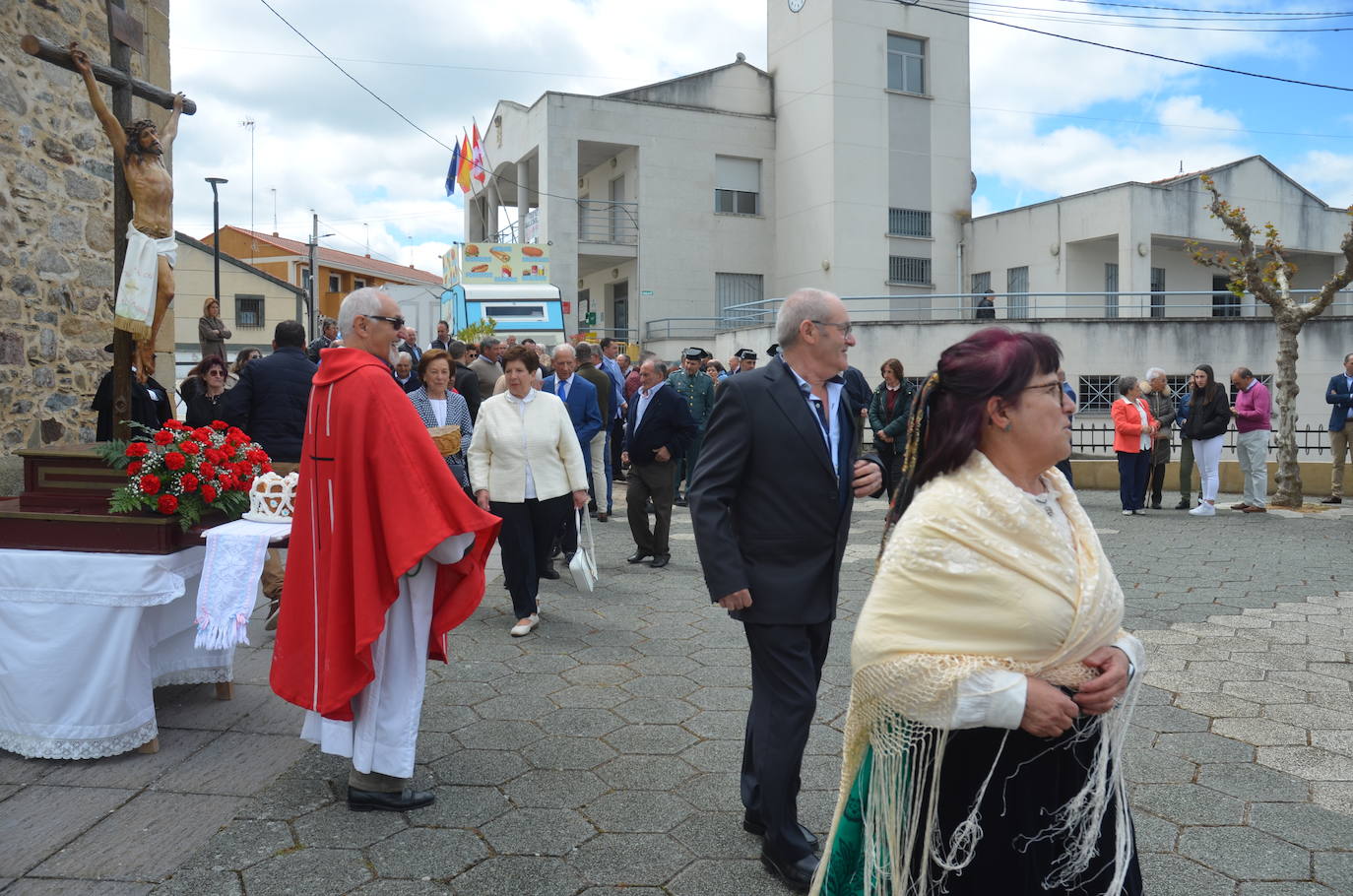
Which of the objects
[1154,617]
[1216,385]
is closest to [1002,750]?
[1154,617]

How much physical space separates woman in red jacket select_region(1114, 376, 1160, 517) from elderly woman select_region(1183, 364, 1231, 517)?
1.67 ft

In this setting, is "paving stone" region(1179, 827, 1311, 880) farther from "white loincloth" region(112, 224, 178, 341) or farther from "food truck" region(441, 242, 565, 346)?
"food truck" region(441, 242, 565, 346)

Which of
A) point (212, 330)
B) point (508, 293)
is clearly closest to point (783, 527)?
point (212, 330)

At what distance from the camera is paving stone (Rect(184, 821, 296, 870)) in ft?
11.5

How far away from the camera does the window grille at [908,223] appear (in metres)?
29.8

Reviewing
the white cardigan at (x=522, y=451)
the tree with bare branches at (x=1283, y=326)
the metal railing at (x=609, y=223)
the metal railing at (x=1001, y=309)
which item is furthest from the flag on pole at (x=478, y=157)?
the white cardigan at (x=522, y=451)

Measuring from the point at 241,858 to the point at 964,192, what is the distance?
3031 centimetres

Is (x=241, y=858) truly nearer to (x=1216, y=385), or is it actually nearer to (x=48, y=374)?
(x=48, y=374)

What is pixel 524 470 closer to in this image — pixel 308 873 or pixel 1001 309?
pixel 308 873

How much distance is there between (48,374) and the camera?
8.71m

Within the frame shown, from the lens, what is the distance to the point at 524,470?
683 centimetres

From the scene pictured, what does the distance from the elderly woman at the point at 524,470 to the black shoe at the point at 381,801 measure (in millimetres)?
2660

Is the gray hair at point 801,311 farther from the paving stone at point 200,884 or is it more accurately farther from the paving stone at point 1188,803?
the paving stone at point 200,884

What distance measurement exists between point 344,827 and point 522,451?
3.29m
